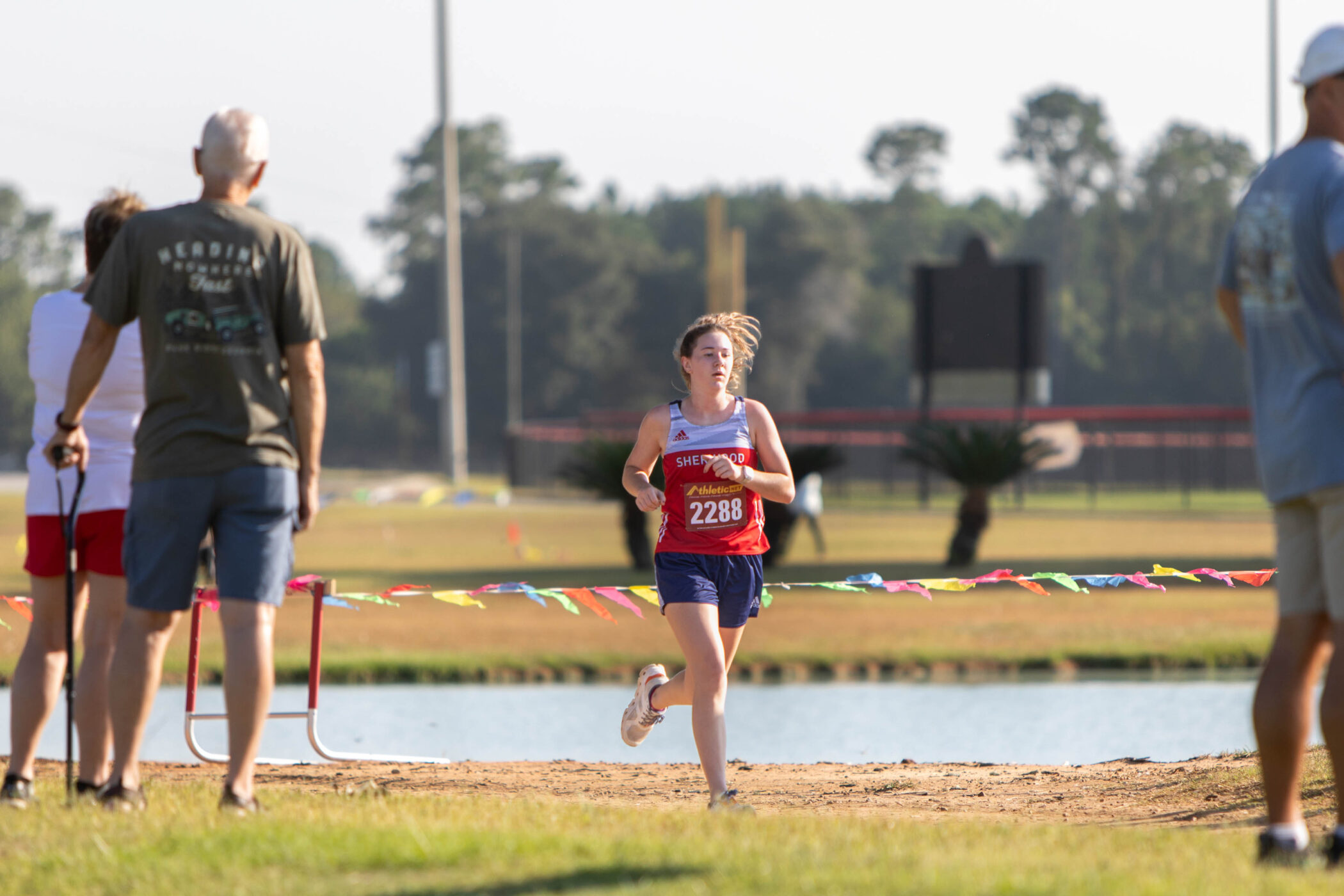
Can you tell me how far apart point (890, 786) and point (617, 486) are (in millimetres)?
13139

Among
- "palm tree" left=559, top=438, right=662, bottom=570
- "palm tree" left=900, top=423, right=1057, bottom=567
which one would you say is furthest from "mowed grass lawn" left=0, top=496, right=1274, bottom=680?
"palm tree" left=900, top=423, right=1057, bottom=567

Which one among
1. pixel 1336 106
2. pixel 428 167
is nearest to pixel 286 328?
pixel 1336 106

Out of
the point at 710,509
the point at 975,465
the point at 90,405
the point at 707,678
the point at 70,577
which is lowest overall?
the point at 975,465

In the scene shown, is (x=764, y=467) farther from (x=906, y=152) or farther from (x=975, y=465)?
(x=906, y=152)

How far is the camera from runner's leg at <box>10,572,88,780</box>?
514cm

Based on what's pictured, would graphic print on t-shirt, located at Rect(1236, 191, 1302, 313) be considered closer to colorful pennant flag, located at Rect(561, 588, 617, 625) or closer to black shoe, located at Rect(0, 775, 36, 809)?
black shoe, located at Rect(0, 775, 36, 809)

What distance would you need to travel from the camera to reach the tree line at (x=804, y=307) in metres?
75.4

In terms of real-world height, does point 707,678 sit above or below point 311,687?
above

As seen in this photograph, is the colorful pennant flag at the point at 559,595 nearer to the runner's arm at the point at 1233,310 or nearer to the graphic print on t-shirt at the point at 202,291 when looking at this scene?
the graphic print on t-shirt at the point at 202,291

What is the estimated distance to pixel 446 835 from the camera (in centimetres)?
442

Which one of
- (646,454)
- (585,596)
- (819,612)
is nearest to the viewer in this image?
(646,454)

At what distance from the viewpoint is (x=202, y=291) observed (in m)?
4.57

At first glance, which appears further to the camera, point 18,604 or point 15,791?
point 18,604

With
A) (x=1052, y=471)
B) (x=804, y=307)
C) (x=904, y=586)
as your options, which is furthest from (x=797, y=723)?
(x=804, y=307)
